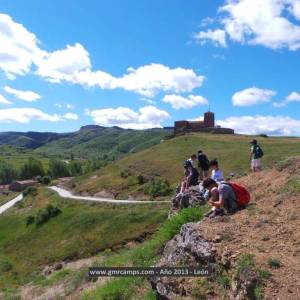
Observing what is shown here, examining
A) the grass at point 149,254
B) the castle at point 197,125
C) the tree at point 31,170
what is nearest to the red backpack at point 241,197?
the grass at point 149,254

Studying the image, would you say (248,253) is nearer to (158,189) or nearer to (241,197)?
(241,197)

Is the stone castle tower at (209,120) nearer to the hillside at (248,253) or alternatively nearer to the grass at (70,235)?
the grass at (70,235)

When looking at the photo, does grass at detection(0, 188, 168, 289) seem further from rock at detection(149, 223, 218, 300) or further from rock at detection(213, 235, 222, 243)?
rock at detection(213, 235, 222, 243)

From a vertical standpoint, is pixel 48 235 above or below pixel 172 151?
below

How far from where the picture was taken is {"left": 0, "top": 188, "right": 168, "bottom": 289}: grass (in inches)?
1781

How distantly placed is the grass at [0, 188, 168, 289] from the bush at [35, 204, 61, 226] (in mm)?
834

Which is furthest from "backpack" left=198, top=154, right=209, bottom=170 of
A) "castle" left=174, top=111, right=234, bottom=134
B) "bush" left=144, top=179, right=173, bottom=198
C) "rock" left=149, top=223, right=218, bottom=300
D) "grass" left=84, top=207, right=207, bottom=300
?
"castle" left=174, top=111, right=234, bottom=134

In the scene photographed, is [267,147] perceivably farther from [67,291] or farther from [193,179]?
[67,291]

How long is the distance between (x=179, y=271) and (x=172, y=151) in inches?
4350

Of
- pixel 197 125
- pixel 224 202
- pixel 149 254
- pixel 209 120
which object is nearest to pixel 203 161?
pixel 149 254

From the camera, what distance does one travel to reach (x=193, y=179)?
2289 cm

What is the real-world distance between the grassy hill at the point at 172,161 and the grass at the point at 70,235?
23.2 metres

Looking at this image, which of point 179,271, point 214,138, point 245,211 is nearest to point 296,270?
point 179,271

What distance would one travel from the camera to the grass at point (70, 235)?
4525cm
